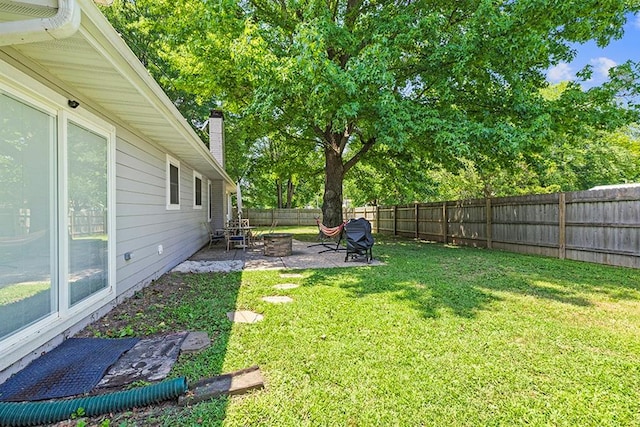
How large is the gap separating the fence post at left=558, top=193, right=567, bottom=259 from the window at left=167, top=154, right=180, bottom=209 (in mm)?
8147

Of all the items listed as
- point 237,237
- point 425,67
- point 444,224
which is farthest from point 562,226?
point 237,237

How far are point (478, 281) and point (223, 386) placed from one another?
4.29 metres

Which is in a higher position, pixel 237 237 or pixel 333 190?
pixel 333 190

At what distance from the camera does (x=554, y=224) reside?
24.7 ft

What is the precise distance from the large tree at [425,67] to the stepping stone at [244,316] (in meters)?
4.84

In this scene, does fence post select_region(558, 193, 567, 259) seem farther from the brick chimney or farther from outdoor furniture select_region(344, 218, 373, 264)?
the brick chimney

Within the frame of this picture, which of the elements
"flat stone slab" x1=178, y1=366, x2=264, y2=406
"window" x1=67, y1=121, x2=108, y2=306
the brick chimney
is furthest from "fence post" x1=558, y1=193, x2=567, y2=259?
the brick chimney

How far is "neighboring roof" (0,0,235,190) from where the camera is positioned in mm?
2230

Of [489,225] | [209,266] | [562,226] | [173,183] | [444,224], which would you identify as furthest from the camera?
[444,224]

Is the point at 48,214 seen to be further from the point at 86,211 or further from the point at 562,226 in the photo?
the point at 562,226

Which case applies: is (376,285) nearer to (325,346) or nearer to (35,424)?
(325,346)

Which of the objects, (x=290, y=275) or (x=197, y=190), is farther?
(x=197, y=190)

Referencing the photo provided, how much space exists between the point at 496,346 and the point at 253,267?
15.5 ft

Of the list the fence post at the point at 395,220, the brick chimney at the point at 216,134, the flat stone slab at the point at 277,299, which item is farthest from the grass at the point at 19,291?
the fence post at the point at 395,220
